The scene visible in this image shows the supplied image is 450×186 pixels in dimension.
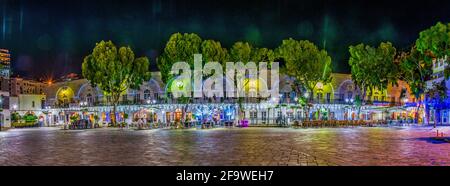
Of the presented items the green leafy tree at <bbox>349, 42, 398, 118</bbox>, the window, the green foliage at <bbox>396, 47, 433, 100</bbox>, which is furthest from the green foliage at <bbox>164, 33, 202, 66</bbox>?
the window

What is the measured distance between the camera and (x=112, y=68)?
162 ft

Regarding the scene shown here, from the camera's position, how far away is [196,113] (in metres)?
58.2

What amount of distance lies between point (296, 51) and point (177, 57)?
13.7 metres

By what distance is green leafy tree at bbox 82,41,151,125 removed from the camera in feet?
162

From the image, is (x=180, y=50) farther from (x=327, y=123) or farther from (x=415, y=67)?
(x=415, y=67)

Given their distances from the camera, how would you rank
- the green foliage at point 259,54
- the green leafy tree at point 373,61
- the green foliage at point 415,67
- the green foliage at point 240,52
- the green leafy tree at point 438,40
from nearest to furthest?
the green leafy tree at point 438,40 → the green foliage at point 240,52 → the green foliage at point 259,54 → the green foliage at point 415,67 → the green leafy tree at point 373,61

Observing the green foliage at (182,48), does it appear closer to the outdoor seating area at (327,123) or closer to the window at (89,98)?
the outdoor seating area at (327,123)

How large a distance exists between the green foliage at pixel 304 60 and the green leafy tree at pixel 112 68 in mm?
17705

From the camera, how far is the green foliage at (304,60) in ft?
157

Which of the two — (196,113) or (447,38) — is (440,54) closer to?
(447,38)

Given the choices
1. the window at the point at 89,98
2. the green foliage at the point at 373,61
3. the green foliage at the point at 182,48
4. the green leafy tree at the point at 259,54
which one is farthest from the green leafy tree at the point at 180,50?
the window at the point at 89,98

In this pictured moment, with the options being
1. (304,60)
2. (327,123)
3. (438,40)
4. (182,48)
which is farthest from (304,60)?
(438,40)

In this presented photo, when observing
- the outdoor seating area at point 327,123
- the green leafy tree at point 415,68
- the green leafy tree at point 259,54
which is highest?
the green leafy tree at point 259,54

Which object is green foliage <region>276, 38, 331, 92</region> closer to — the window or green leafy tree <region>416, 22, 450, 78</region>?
green leafy tree <region>416, 22, 450, 78</region>
